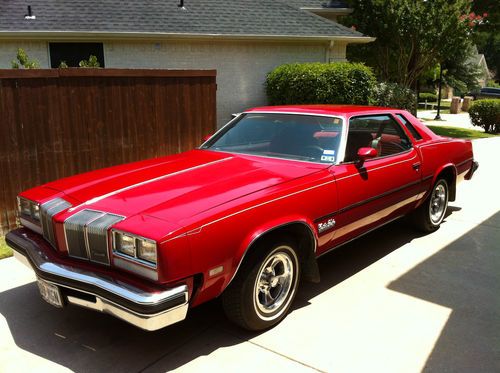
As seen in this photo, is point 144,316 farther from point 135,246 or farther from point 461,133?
point 461,133

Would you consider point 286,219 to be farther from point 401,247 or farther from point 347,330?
point 401,247

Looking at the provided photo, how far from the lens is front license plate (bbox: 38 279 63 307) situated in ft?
10.1

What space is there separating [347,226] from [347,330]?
914 mm

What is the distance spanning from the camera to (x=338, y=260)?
4.85 m

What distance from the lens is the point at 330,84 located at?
11125 mm

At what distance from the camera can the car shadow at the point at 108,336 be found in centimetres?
310

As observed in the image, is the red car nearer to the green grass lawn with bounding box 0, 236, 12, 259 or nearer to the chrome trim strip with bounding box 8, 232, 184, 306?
the chrome trim strip with bounding box 8, 232, 184, 306

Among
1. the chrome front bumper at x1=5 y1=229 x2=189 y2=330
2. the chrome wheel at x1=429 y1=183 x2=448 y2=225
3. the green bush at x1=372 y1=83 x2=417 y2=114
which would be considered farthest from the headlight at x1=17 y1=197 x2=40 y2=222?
the green bush at x1=372 y1=83 x2=417 y2=114

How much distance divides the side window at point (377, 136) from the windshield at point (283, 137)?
174mm

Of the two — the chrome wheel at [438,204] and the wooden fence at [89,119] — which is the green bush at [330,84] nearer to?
the wooden fence at [89,119]

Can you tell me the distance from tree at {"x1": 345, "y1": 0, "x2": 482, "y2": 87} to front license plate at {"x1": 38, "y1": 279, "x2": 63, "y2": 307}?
575 inches

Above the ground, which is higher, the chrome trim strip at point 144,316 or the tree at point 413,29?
the tree at point 413,29

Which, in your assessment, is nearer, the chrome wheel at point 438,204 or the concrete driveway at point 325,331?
the concrete driveway at point 325,331

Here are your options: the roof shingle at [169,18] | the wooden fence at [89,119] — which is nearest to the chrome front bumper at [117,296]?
the wooden fence at [89,119]
